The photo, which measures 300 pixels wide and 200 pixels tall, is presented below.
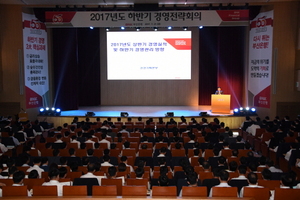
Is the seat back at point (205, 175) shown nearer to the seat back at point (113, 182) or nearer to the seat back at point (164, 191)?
the seat back at point (164, 191)

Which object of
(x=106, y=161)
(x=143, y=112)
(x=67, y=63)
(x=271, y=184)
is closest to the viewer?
(x=271, y=184)

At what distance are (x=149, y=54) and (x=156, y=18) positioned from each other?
433cm

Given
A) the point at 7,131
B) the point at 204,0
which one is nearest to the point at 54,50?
the point at 7,131

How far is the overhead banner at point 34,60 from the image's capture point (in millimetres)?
13461

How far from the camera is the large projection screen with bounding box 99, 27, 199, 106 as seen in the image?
688 inches

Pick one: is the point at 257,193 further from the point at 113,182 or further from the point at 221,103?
the point at 221,103

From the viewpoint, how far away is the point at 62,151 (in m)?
7.55

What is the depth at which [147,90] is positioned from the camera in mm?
17609

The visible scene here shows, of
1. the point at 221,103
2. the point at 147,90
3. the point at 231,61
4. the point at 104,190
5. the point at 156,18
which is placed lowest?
the point at 104,190

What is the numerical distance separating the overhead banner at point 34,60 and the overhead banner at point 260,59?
8.92m

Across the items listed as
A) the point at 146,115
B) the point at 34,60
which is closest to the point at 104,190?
the point at 146,115

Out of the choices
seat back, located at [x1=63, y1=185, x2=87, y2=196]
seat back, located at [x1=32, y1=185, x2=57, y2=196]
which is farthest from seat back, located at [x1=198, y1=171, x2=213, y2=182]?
seat back, located at [x1=32, y1=185, x2=57, y2=196]

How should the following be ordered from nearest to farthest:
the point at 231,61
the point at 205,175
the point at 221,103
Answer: the point at 205,175
the point at 221,103
the point at 231,61

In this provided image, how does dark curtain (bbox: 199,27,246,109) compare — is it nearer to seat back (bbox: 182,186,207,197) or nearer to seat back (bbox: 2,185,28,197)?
seat back (bbox: 182,186,207,197)
